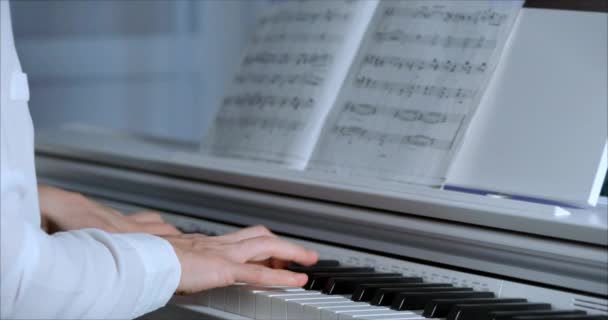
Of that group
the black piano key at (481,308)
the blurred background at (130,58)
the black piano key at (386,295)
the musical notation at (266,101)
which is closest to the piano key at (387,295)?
the black piano key at (386,295)

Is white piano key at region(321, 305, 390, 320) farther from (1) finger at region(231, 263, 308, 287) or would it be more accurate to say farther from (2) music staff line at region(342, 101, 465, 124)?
(2) music staff line at region(342, 101, 465, 124)

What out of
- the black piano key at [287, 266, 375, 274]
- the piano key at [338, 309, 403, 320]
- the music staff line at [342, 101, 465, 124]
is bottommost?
the piano key at [338, 309, 403, 320]

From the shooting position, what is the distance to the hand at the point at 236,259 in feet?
4.70

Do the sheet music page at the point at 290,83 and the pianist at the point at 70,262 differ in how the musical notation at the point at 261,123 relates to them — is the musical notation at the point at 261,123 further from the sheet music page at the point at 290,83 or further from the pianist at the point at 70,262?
the pianist at the point at 70,262

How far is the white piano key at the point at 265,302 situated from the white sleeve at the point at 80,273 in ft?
0.50

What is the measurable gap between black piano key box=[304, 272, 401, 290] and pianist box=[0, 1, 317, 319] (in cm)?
4

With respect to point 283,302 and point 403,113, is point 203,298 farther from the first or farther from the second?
point 403,113

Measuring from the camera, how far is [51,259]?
125cm

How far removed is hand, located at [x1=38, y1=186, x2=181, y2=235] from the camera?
1761 millimetres

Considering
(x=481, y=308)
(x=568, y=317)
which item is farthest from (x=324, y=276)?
(x=568, y=317)

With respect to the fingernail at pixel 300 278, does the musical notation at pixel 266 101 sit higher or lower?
higher

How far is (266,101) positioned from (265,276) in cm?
60

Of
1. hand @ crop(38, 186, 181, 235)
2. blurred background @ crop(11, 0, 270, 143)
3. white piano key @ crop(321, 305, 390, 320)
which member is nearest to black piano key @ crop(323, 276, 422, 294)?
white piano key @ crop(321, 305, 390, 320)

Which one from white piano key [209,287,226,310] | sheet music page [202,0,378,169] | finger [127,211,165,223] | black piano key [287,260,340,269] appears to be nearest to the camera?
white piano key [209,287,226,310]
